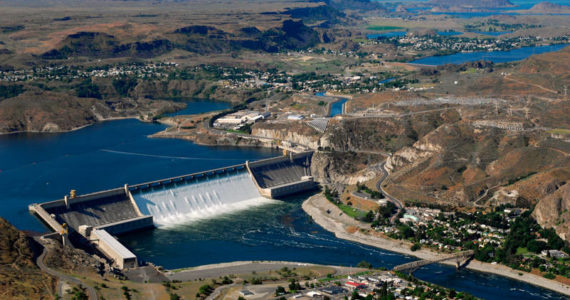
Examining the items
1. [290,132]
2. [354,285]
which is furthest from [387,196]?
[290,132]

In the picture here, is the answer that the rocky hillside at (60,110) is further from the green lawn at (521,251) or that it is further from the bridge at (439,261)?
the green lawn at (521,251)

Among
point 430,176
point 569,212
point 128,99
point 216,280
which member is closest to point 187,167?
point 430,176

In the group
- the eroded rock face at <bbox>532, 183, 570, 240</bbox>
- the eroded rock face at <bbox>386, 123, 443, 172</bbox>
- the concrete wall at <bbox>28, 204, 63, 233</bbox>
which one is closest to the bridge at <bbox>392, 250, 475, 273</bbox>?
the eroded rock face at <bbox>532, 183, 570, 240</bbox>

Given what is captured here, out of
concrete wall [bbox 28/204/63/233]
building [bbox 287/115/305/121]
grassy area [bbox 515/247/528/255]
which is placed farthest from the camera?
building [bbox 287/115/305/121]

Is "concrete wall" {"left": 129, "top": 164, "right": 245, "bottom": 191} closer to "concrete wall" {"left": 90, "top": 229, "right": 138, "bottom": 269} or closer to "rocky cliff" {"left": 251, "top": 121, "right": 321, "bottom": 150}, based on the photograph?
"concrete wall" {"left": 90, "top": 229, "right": 138, "bottom": 269}

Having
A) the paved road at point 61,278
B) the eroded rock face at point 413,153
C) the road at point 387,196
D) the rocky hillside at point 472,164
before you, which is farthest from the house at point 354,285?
the eroded rock face at point 413,153

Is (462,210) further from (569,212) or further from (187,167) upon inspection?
(187,167)

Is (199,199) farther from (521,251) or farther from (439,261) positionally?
(521,251)
